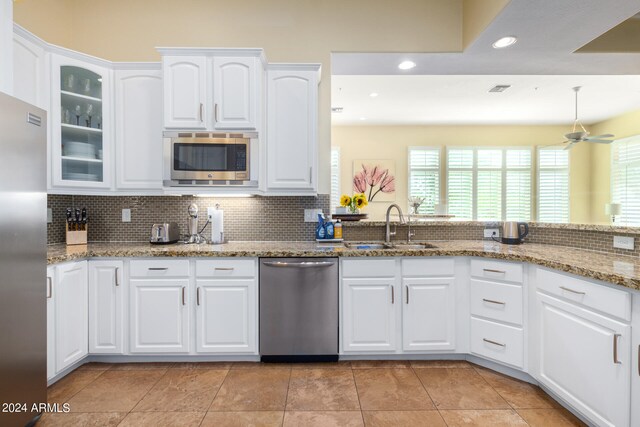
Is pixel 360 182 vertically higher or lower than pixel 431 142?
lower

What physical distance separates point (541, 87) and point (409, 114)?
2.15 meters

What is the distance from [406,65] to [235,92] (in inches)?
67.3

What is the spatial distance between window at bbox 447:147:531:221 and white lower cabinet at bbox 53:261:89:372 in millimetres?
6550

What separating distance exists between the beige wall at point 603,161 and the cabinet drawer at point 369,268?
20.0 ft

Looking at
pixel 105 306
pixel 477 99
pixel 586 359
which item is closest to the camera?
pixel 586 359

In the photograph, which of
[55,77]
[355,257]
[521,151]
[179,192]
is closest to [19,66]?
[55,77]

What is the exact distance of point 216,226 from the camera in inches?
112

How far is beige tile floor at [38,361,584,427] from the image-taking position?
189cm

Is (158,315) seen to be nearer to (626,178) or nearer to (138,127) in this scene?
(138,127)

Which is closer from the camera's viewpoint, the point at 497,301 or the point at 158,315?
the point at 497,301

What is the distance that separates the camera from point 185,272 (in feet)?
8.05

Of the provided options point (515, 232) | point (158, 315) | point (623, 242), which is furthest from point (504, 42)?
point (158, 315)

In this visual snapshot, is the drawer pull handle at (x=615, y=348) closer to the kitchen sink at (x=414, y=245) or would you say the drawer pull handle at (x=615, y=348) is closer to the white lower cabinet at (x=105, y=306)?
the kitchen sink at (x=414, y=245)

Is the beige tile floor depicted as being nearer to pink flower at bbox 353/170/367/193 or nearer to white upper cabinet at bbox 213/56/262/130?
white upper cabinet at bbox 213/56/262/130
